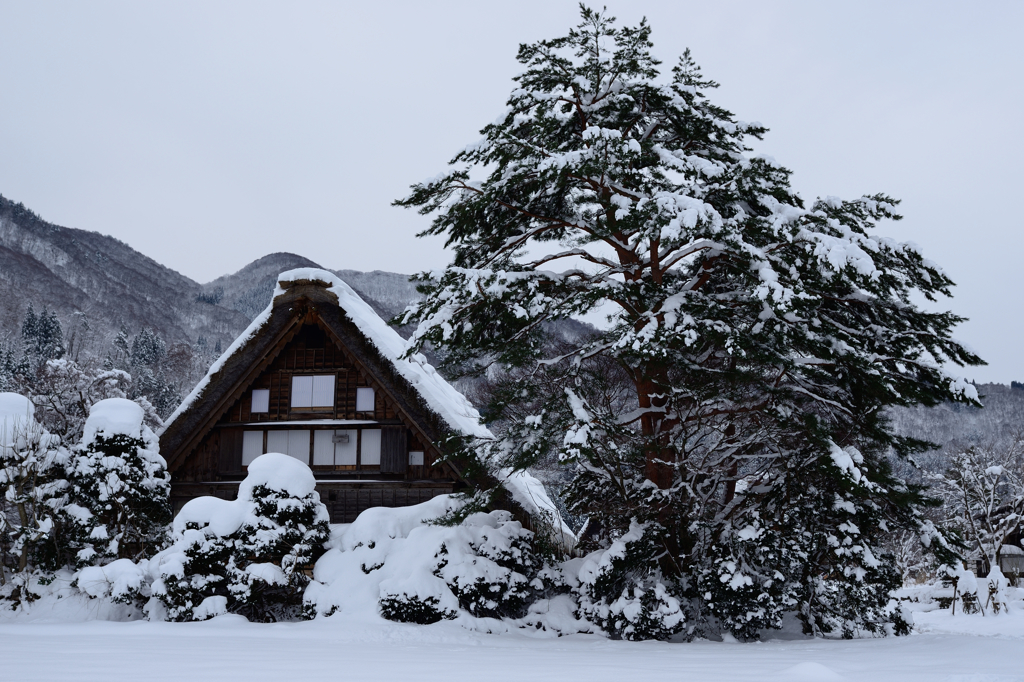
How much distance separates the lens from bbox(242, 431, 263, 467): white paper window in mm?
15398

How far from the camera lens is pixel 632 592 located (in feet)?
32.3

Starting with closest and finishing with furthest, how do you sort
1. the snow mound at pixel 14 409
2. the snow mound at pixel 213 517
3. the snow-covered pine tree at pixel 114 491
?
the snow mound at pixel 213 517
the snow-covered pine tree at pixel 114 491
the snow mound at pixel 14 409

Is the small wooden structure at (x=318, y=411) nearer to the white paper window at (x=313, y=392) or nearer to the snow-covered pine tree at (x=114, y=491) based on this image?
the white paper window at (x=313, y=392)

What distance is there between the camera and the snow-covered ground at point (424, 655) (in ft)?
19.0

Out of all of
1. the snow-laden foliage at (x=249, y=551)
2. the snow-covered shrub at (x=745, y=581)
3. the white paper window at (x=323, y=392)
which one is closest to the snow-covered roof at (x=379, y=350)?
the white paper window at (x=323, y=392)

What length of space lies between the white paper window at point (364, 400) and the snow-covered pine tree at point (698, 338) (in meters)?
4.34

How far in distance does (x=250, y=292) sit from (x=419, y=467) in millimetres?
120055

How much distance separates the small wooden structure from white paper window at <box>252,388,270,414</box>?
2cm

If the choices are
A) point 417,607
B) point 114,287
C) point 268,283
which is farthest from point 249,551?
point 268,283

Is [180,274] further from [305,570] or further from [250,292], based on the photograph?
[305,570]

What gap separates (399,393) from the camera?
47.0ft

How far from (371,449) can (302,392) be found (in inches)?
74.7

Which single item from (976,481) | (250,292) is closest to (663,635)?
(976,481)

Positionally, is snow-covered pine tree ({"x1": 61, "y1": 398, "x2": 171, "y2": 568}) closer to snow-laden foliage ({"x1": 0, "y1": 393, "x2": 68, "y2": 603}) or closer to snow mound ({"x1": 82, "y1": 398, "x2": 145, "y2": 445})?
snow mound ({"x1": 82, "y1": 398, "x2": 145, "y2": 445})
